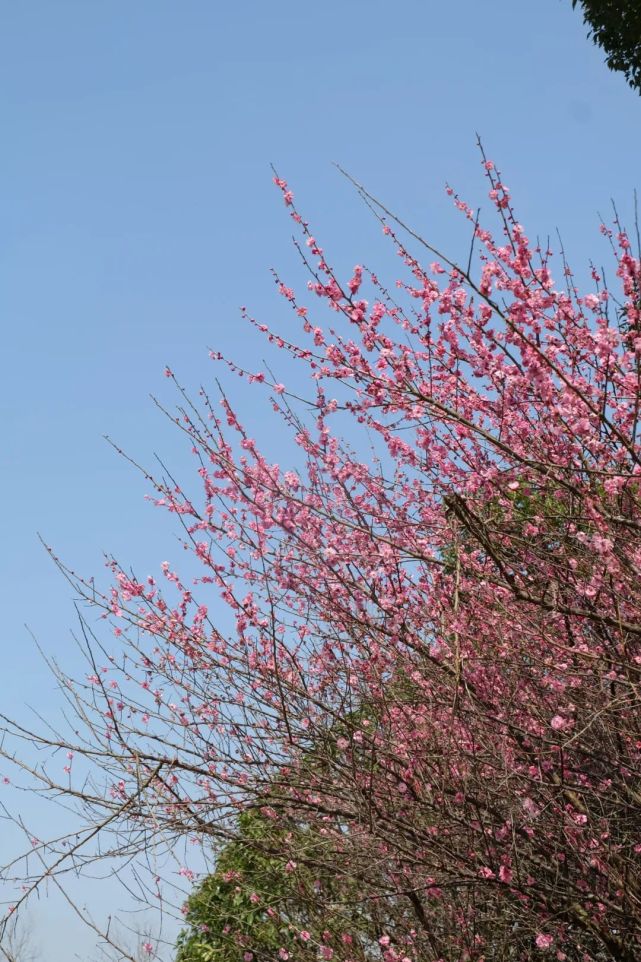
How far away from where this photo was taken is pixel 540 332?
5293 millimetres

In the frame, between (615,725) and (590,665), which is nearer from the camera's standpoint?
(590,665)

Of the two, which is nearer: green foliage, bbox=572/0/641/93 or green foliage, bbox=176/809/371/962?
green foliage, bbox=176/809/371/962

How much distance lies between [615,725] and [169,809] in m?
2.29

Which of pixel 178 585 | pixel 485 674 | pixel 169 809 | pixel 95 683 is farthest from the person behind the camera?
pixel 178 585

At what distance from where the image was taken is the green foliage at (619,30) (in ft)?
50.6

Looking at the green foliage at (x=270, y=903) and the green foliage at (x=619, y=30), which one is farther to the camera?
the green foliage at (x=619, y=30)

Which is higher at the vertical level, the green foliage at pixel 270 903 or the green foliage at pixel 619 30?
the green foliage at pixel 619 30

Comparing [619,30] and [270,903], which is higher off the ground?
[619,30]

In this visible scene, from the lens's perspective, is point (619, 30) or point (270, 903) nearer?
point (270, 903)

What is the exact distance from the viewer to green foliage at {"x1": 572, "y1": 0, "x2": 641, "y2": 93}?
15.4m

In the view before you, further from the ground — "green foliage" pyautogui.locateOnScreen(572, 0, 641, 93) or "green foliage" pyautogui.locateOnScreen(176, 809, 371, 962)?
"green foliage" pyautogui.locateOnScreen(572, 0, 641, 93)

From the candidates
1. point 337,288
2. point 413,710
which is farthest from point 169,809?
point 337,288

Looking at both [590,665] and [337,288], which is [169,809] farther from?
[337,288]

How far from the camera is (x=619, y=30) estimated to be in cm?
1559
